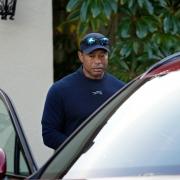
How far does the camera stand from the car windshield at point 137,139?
142 inches

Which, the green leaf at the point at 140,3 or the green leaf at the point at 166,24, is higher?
the green leaf at the point at 140,3

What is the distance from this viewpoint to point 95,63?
6.29 meters

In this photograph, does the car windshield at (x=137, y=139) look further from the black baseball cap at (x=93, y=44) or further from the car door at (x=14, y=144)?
the black baseball cap at (x=93, y=44)

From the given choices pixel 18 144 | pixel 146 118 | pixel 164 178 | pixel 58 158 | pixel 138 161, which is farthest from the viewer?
pixel 18 144

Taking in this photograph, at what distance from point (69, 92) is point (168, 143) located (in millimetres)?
2497

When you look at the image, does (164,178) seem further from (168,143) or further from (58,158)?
(58,158)

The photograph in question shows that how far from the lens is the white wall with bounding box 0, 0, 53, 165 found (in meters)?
8.70

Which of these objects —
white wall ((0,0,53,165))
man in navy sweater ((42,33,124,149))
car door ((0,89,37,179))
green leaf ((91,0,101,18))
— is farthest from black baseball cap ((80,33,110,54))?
white wall ((0,0,53,165))

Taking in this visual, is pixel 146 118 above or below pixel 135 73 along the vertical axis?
above

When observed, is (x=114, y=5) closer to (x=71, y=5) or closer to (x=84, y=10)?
(x=84, y=10)

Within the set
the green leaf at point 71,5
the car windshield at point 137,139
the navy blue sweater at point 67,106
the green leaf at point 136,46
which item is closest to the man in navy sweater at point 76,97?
the navy blue sweater at point 67,106

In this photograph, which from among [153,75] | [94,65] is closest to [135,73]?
[94,65]

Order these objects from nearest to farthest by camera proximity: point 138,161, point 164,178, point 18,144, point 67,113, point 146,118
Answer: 1. point 164,178
2. point 138,161
3. point 146,118
4. point 18,144
5. point 67,113

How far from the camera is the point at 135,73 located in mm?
8617
